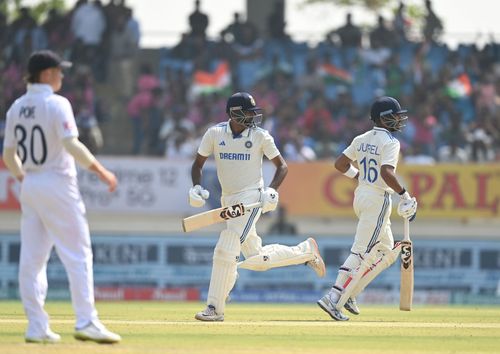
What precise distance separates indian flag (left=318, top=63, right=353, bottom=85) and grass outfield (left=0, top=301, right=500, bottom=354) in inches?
505

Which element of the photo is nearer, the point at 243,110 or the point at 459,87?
the point at 243,110

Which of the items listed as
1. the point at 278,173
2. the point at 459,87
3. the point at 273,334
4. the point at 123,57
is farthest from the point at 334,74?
the point at 273,334

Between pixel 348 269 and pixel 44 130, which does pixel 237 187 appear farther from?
pixel 44 130

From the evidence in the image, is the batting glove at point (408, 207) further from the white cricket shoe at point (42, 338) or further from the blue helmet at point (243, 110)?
the white cricket shoe at point (42, 338)

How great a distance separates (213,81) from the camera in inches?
990

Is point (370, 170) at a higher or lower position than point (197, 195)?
higher

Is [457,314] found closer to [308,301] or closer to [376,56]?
[308,301]

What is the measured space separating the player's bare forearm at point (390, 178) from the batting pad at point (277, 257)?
112cm

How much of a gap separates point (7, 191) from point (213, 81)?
4646 millimetres

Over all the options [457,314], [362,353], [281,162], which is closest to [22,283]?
[362,353]

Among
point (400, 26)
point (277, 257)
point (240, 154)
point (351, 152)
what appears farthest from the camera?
point (400, 26)

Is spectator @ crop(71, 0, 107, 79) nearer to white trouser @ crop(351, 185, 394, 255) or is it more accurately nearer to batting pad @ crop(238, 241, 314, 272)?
batting pad @ crop(238, 241, 314, 272)

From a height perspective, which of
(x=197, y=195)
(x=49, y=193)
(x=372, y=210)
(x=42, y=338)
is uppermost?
(x=49, y=193)

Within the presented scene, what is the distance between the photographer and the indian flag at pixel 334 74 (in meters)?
25.6
